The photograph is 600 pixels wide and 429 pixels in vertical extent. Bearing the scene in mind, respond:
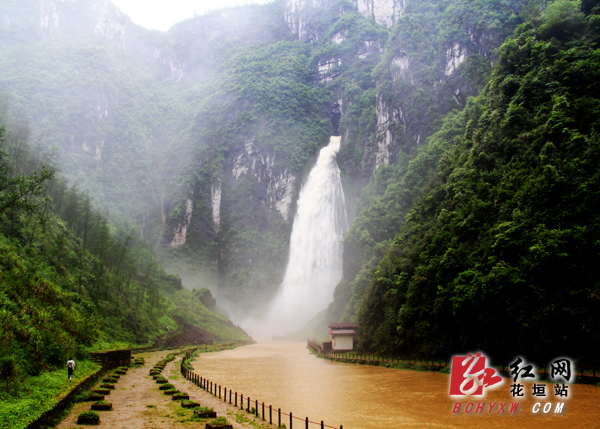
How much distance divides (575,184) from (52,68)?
126330 mm

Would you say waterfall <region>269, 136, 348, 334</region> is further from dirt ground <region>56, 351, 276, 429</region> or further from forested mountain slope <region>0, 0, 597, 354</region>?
dirt ground <region>56, 351, 276, 429</region>

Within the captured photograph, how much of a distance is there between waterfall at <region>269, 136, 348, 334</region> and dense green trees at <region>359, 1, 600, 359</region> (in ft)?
130

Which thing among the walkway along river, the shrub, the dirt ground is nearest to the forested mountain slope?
the walkway along river

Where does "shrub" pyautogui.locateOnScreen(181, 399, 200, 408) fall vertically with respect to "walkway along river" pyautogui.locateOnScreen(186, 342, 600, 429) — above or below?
above

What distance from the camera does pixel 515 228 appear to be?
1010 inches

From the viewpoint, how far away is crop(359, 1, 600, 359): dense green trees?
22.4 m

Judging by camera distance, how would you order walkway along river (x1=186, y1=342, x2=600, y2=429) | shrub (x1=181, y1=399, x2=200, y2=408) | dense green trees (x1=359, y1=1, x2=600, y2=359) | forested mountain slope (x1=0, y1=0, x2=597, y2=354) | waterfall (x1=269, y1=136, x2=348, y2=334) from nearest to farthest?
walkway along river (x1=186, y1=342, x2=600, y2=429)
shrub (x1=181, y1=399, x2=200, y2=408)
dense green trees (x1=359, y1=1, x2=600, y2=359)
forested mountain slope (x1=0, y1=0, x2=597, y2=354)
waterfall (x1=269, y1=136, x2=348, y2=334)

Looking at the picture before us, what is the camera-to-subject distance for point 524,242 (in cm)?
2486

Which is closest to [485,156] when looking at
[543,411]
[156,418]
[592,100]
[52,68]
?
[592,100]

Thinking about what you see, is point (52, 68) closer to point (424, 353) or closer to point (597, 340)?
point (424, 353)

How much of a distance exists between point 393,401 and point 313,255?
66733mm

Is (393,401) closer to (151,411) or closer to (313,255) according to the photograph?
(151,411)

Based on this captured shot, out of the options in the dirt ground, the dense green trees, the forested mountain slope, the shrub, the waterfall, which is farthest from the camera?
the waterfall

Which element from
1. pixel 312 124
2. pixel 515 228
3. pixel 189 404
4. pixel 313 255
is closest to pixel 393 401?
pixel 189 404
